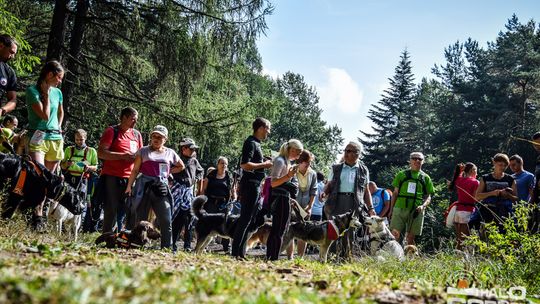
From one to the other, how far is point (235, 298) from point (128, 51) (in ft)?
38.5

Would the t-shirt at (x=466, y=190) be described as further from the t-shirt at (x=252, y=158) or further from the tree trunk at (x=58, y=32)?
the tree trunk at (x=58, y=32)

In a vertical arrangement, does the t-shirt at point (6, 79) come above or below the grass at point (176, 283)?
above

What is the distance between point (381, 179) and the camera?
46.7m

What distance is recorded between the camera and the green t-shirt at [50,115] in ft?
20.4

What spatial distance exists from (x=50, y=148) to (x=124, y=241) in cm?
144

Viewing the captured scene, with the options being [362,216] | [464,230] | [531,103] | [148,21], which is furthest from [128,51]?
[531,103]

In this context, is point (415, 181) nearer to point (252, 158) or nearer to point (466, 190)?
point (466, 190)

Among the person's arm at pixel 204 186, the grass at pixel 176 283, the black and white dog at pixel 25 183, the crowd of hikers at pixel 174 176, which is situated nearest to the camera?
the grass at pixel 176 283

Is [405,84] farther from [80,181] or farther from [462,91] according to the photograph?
[80,181]

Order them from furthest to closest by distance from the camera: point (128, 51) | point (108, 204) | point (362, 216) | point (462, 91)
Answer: point (462, 91) → point (128, 51) → point (362, 216) → point (108, 204)

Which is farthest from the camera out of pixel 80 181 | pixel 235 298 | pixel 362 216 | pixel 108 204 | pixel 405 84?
pixel 405 84

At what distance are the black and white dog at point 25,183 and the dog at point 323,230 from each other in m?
3.82

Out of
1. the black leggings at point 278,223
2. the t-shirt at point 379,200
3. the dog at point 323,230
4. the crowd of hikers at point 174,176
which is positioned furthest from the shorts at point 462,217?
the black leggings at point 278,223

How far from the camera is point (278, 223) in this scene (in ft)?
22.9
